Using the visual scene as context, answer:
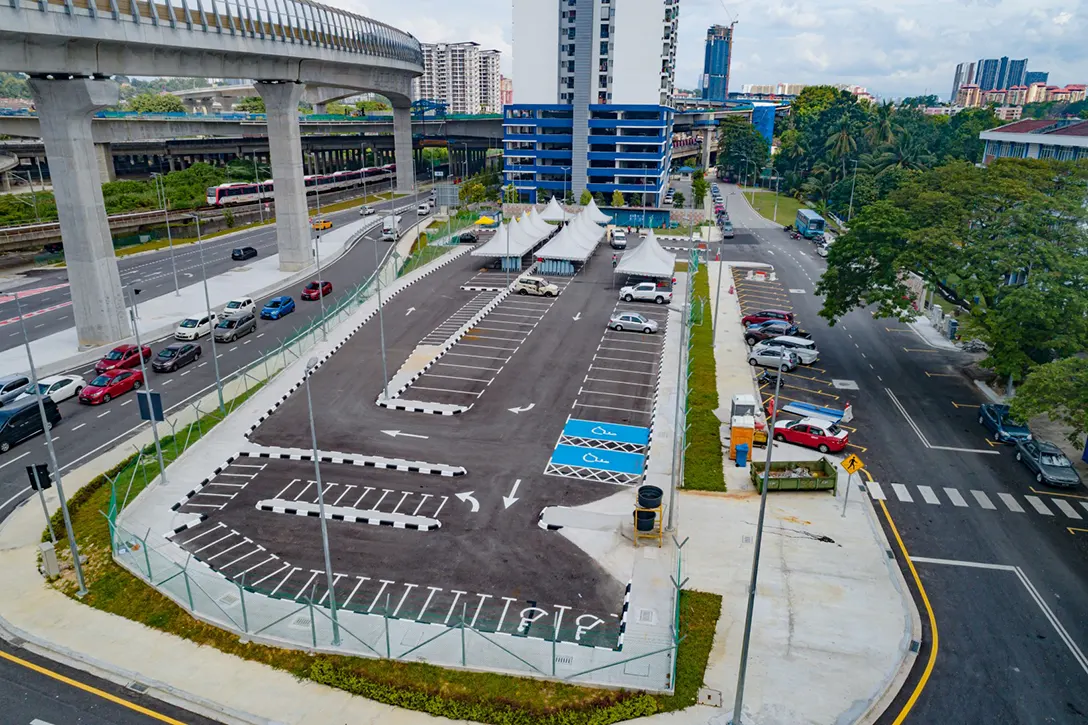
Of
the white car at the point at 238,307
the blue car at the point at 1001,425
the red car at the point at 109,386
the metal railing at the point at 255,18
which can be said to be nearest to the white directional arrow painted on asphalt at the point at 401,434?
the red car at the point at 109,386

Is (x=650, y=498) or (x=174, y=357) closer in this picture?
(x=650, y=498)

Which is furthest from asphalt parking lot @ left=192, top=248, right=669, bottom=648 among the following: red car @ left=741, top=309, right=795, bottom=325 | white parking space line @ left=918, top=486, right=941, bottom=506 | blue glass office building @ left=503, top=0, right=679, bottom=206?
blue glass office building @ left=503, top=0, right=679, bottom=206

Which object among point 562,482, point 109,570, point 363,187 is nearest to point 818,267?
point 562,482

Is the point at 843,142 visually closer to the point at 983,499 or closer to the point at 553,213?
the point at 553,213

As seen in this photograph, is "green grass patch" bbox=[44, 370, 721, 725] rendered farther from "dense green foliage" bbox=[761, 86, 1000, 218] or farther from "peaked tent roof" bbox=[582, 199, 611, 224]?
"dense green foliage" bbox=[761, 86, 1000, 218]

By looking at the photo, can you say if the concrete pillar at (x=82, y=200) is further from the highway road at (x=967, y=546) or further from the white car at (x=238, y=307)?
the highway road at (x=967, y=546)

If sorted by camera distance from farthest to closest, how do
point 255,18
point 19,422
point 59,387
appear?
1. point 255,18
2. point 59,387
3. point 19,422

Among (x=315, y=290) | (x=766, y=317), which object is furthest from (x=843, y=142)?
(x=315, y=290)
